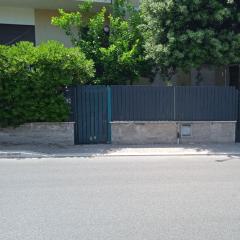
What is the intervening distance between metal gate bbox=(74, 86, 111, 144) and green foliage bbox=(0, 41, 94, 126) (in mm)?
542

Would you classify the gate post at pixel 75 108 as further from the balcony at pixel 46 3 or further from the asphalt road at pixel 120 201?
the balcony at pixel 46 3

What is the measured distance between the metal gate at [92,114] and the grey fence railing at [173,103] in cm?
28

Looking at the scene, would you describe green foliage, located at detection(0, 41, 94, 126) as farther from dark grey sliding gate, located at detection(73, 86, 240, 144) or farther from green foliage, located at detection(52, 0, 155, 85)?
green foliage, located at detection(52, 0, 155, 85)

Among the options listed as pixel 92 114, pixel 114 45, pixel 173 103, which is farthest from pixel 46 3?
pixel 173 103

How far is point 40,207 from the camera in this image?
19.6 ft

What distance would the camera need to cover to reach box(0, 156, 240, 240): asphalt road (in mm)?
4938

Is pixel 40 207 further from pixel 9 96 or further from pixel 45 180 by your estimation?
pixel 9 96

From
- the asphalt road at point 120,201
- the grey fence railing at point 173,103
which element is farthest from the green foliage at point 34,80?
the asphalt road at point 120,201

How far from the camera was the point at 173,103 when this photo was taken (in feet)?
42.1

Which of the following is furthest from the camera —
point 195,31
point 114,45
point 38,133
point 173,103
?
point 114,45

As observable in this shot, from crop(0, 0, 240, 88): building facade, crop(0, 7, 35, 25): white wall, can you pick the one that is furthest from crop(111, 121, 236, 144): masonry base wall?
crop(0, 7, 35, 25): white wall

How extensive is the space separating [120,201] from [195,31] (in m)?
8.16

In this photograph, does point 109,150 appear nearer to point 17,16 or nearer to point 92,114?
point 92,114

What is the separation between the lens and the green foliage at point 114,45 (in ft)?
47.7
